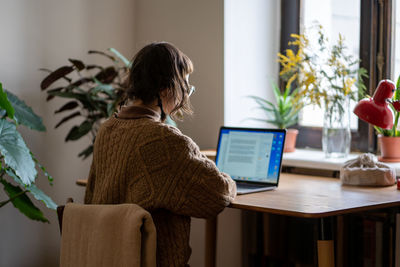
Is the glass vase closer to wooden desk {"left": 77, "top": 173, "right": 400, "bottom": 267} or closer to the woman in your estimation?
wooden desk {"left": 77, "top": 173, "right": 400, "bottom": 267}

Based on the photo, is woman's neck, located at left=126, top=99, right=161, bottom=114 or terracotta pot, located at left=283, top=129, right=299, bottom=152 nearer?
woman's neck, located at left=126, top=99, right=161, bottom=114

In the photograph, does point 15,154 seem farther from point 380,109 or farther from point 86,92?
point 380,109

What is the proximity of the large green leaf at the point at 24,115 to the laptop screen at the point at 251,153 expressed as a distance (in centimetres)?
78

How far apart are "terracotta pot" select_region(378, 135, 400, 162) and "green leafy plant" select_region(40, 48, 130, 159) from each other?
1.15 m

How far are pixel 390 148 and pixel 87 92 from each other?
4.49ft

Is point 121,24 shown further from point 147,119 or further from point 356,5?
point 147,119

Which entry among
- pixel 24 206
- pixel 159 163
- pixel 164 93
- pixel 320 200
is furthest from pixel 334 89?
pixel 24 206

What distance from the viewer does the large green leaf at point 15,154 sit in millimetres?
2148

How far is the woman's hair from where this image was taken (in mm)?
1896

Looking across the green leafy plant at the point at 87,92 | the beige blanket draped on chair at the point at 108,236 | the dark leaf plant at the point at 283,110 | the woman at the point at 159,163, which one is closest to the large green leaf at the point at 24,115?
the green leafy plant at the point at 87,92

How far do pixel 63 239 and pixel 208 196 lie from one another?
48 cm

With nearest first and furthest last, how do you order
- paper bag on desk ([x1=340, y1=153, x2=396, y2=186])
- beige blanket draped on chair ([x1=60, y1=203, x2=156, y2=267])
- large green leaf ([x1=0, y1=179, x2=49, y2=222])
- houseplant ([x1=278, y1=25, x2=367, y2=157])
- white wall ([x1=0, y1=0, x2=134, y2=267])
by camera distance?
beige blanket draped on chair ([x1=60, y1=203, x2=156, y2=267]) < paper bag on desk ([x1=340, y1=153, x2=396, y2=186]) < large green leaf ([x1=0, y1=179, x2=49, y2=222]) < houseplant ([x1=278, y1=25, x2=367, y2=157]) < white wall ([x1=0, y1=0, x2=134, y2=267])

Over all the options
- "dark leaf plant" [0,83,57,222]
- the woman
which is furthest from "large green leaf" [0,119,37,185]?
the woman

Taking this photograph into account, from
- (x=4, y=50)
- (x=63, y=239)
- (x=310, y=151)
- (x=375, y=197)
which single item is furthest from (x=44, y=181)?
(x=375, y=197)
